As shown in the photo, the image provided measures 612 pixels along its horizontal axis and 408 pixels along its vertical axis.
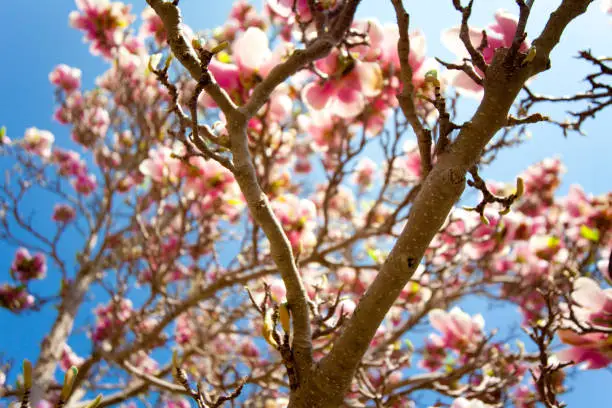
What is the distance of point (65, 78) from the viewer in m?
4.50

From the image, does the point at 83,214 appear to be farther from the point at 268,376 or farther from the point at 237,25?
the point at 268,376

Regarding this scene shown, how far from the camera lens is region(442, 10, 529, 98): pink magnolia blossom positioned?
3.62ft

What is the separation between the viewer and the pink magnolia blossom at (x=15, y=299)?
3.89 metres

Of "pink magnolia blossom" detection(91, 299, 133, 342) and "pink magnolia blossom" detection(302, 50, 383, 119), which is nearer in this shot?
"pink magnolia blossom" detection(302, 50, 383, 119)

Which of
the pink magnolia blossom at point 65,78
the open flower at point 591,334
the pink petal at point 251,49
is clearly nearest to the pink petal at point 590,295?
the open flower at point 591,334

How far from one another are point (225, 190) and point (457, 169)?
1510 mm

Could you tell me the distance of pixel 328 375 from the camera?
841mm

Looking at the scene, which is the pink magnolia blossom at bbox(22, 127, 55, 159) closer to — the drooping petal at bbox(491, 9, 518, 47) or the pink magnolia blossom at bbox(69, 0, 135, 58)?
the pink magnolia blossom at bbox(69, 0, 135, 58)

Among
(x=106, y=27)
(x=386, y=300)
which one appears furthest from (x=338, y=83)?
(x=106, y=27)

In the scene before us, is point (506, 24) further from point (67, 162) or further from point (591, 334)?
point (67, 162)

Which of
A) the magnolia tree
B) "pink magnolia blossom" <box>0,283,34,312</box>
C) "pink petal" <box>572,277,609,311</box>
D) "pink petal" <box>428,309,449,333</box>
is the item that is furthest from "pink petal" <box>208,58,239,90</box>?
"pink magnolia blossom" <box>0,283,34,312</box>

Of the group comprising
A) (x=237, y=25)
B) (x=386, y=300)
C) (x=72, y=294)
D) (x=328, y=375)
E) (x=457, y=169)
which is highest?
(x=237, y=25)

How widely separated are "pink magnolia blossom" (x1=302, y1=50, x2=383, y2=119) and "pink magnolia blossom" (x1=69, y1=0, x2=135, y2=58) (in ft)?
7.94

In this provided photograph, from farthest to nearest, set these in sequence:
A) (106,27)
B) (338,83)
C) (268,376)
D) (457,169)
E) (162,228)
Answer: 1. (162,228)
2. (106,27)
3. (268,376)
4. (338,83)
5. (457,169)
